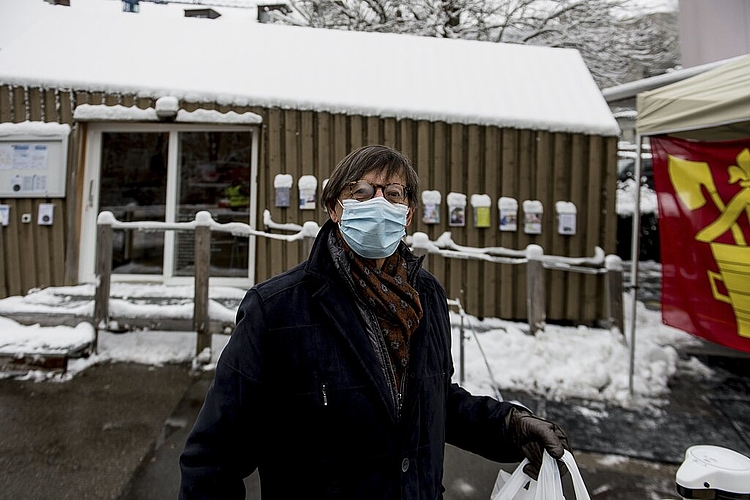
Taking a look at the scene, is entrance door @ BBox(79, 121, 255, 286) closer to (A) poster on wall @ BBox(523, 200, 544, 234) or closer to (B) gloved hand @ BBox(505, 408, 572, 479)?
(A) poster on wall @ BBox(523, 200, 544, 234)

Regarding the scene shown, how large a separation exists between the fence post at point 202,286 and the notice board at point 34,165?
2.75 metres

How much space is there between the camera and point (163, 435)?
3.86m

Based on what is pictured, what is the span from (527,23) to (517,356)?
48.6 feet

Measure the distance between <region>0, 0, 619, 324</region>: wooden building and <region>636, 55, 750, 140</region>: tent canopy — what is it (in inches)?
96.8

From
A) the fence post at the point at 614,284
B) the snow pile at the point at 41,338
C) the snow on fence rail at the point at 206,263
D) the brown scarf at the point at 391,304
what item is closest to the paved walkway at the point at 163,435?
the snow pile at the point at 41,338

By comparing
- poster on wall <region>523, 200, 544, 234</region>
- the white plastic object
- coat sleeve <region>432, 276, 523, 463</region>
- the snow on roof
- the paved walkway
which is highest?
the snow on roof

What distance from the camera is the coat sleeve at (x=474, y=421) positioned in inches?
72.2

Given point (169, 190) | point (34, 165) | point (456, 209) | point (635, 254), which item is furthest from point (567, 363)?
point (34, 165)

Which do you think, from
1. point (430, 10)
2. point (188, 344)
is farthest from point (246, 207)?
point (430, 10)

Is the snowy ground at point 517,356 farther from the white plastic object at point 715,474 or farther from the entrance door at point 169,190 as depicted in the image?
the white plastic object at point 715,474

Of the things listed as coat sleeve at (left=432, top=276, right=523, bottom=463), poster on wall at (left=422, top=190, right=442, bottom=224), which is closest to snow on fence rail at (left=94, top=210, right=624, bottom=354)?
poster on wall at (left=422, top=190, right=442, bottom=224)

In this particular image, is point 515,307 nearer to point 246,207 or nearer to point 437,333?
point 246,207

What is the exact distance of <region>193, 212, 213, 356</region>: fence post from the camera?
5203 mm

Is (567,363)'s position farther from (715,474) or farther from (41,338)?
(41,338)
